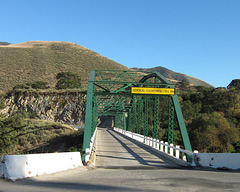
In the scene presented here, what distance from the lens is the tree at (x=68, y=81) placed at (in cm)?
7912

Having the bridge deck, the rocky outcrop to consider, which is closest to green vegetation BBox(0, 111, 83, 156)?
the bridge deck

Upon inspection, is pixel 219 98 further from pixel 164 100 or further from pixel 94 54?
pixel 94 54

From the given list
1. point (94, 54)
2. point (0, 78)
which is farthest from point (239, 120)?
point (94, 54)

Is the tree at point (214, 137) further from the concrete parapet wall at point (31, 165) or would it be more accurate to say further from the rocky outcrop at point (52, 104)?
the rocky outcrop at point (52, 104)

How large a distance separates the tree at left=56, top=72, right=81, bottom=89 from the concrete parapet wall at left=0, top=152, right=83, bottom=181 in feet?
229

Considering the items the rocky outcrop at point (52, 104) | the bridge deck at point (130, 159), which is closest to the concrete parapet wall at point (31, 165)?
the bridge deck at point (130, 159)

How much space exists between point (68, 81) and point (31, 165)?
72.2 m

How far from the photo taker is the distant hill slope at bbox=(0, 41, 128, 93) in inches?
3364

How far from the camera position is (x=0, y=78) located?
82.1m

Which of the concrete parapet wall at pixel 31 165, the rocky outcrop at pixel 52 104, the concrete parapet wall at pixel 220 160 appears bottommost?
the concrete parapet wall at pixel 220 160

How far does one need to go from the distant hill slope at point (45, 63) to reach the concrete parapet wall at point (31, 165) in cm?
7239

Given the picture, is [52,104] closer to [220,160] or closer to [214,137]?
[214,137]

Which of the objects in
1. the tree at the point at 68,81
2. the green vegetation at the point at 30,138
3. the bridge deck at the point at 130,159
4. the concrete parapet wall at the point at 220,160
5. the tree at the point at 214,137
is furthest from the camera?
the tree at the point at 68,81

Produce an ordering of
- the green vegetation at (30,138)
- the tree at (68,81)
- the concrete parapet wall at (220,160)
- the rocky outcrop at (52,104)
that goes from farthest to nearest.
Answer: the tree at (68,81)
the rocky outcrop at (52,104)
the green vegetation at (30,138)
the concrete parapet wall at (220,160)
